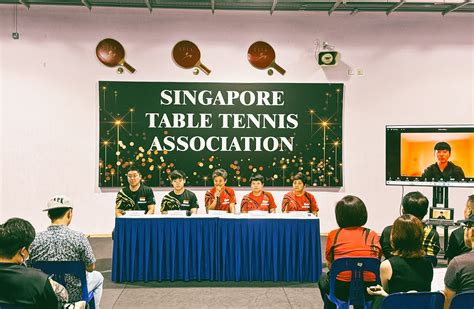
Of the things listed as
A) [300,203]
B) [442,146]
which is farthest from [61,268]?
[442,146]

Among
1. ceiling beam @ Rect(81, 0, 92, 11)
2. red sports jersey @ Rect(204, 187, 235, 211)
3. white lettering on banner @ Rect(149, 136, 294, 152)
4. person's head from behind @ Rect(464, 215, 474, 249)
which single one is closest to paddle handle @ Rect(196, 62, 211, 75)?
white lettering on banner @ Rect(149, 136, 294, 152)

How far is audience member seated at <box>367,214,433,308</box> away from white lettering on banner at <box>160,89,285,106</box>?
5.13m

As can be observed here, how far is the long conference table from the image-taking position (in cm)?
494

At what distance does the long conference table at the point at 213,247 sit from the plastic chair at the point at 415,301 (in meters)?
2.69

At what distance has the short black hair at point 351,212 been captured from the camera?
326 centimetres

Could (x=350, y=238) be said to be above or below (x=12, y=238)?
below

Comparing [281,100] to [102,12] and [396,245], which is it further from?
[396,245]

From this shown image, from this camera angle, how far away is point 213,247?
196 inches

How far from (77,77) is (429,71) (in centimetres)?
554

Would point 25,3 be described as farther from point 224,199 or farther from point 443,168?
point 443,168

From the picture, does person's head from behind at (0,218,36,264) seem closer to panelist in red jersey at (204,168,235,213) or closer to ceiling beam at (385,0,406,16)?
panelist in red jersey at (204,168,235,213)

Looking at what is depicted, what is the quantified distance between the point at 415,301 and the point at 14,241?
1880mm

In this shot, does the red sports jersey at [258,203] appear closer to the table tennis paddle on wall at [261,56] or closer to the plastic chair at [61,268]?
the table tennis paddle on wall at [261,56]

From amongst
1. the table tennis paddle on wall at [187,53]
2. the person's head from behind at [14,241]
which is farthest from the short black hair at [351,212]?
the table tennis paddle on wall at [187,53]
